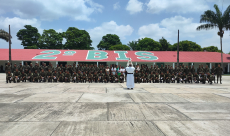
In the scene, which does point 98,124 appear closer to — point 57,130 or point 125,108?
point 57,130

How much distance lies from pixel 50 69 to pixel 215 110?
13.5 m

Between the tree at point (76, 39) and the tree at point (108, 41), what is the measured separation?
860 centimetres

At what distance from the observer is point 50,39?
1964 inches

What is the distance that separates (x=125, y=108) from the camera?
5.83m

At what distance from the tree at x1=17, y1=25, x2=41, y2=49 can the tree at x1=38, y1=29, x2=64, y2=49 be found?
331 centimetres

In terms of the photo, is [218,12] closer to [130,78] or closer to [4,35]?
[130,78]

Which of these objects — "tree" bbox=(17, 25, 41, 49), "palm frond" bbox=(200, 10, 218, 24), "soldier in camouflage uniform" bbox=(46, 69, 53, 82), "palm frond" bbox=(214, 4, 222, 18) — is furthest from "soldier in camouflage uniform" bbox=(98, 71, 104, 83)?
"tree" bbox=(17, 25, 41, 49)

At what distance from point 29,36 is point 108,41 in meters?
27.5

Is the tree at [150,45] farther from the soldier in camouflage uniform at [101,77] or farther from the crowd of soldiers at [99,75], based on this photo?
the soldier in camouflage uniform at [101,77]

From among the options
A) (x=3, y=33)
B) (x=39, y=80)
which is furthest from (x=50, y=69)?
(x=3, y=33)

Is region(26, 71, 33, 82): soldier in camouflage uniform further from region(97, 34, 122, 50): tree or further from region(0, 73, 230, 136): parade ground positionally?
region(97, 34, 122, 50): tree

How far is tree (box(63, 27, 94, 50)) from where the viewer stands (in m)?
50.8

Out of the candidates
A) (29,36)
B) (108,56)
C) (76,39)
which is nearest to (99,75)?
(108,56)

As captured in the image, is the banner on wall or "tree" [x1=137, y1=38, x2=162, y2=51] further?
"tree" [x1=137, y1=38, x2=162, y2=51]
